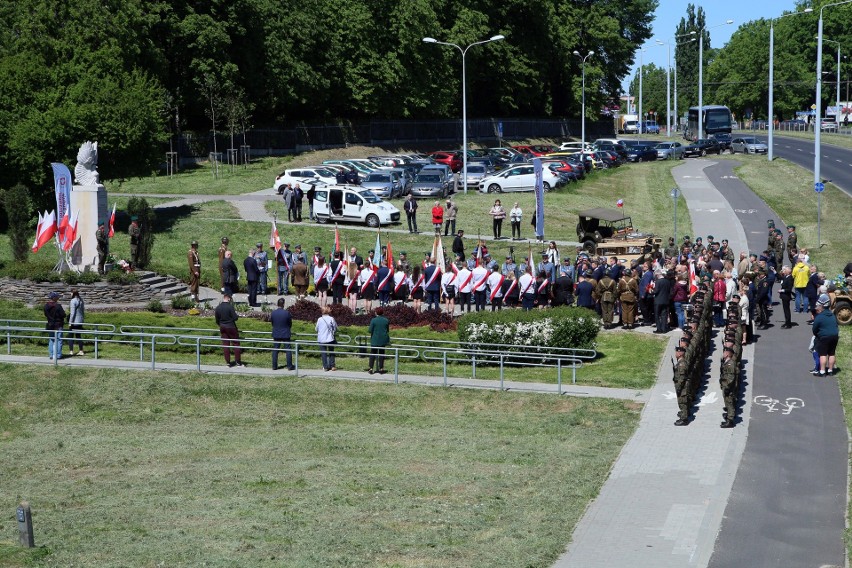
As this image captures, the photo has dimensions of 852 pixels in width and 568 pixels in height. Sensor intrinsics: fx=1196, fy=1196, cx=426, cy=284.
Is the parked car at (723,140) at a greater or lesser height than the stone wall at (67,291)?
greater

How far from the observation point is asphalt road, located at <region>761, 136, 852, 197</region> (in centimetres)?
6499

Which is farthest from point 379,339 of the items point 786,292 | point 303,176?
point 303,176

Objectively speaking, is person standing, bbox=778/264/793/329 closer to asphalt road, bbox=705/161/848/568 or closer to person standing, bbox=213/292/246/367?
asphalt road, bbox=705/161/848/568

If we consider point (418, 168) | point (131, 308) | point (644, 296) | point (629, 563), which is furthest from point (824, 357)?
point (418, 168)

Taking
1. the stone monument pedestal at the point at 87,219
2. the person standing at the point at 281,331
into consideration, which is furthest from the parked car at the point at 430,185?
the person standing at the point at 281,331

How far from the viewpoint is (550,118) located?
10000 cm

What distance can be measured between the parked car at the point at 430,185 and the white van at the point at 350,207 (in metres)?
7.06

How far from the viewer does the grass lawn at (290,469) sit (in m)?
14.5

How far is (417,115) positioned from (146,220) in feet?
171

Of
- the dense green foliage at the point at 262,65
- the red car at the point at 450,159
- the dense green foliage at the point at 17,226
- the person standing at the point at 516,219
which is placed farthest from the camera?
the red car at the point at 450,159

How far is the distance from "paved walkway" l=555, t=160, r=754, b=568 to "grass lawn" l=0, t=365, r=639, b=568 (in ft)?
1.11

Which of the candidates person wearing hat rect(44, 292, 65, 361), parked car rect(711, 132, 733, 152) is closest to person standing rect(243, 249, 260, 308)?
person wearing hat rect(44, 292, 65, 361)

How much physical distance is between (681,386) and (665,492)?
3.72 m

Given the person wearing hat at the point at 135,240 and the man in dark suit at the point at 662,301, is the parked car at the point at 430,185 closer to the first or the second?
the person wearing hat at the point at 135,240
